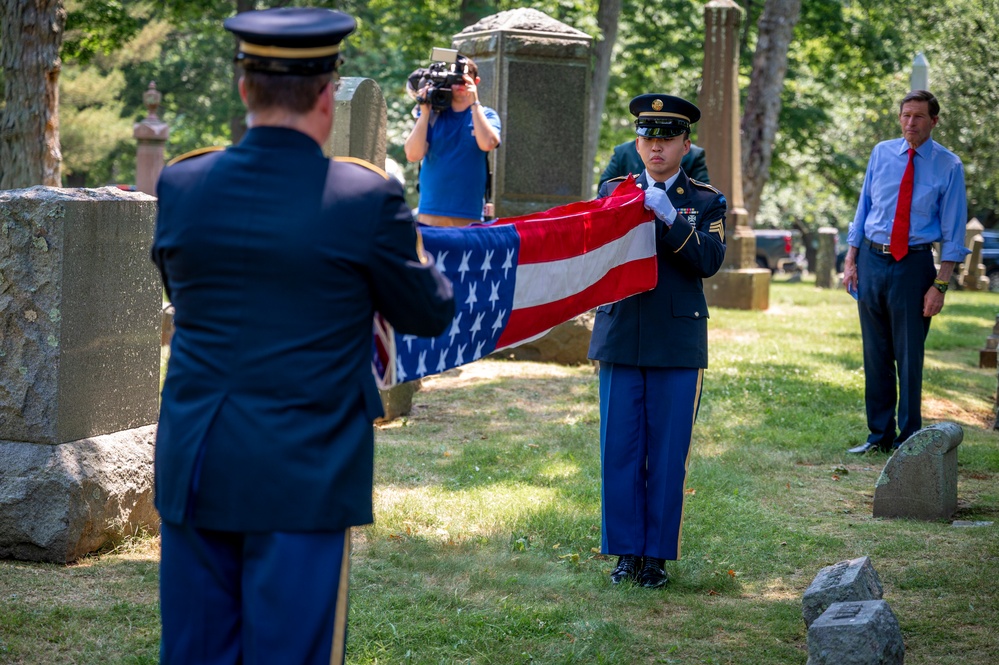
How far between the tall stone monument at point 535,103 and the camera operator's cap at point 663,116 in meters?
6.35

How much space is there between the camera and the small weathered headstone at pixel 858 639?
3.86 meters

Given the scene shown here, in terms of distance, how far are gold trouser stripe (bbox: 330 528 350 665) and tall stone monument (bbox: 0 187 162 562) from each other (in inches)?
110

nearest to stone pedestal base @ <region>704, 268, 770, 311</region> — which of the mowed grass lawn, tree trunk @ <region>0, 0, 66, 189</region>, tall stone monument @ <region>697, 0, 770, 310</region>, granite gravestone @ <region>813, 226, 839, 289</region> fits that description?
tall stone monument @ <region>697, 0, 770, 310</region>

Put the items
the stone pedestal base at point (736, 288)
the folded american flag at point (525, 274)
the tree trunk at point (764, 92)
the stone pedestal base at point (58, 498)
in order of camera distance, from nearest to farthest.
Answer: the folded american flag at point (525, 274) → the stone pedestal base at point (58, 498) → the stone pedestal base at point (736, 288) → the tree trunk at point (764, 92)

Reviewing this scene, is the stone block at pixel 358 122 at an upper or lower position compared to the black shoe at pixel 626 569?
upper

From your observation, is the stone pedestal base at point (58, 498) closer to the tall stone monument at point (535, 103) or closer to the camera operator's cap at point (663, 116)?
the camera operator's cap at point (663, 116)

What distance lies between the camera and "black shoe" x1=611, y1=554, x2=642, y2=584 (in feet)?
17.4

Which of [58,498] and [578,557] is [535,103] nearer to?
[578,557]

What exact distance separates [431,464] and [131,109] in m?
35.0

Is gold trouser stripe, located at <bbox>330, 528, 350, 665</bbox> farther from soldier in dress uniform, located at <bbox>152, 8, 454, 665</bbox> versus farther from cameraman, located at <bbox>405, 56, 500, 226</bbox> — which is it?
cameraman, located at <bbox>405, 56, 500, 226</bbox>

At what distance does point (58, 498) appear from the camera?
5074mm

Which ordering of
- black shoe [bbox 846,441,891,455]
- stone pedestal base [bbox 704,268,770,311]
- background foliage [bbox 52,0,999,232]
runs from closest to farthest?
black shoe [bbox 846,441,891,455], stone pedestal base [bbox 704,268,770,311], background foliage [bbox 52,0,999,232]

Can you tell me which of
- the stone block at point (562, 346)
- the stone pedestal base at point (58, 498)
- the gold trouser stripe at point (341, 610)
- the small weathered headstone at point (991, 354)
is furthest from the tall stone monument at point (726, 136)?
the gold trouser stripe at point (341, 610)

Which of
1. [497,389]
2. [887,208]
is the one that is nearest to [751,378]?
[497,389]
